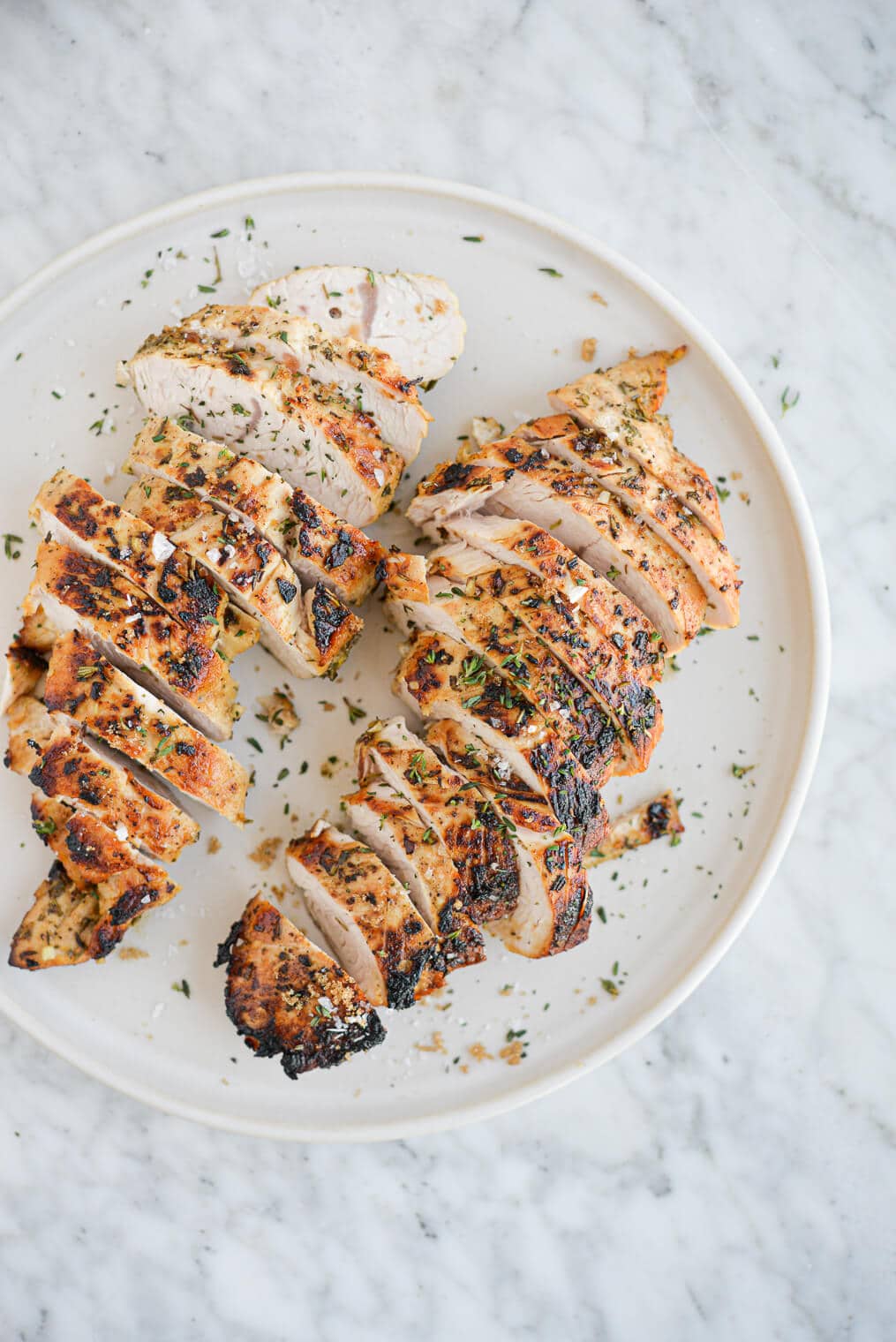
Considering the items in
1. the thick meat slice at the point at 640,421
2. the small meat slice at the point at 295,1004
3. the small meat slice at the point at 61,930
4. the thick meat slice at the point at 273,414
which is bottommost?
the small meat slice at the point at 61,930

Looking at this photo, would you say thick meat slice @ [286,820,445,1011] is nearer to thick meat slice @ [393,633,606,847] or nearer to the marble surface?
thick meat slice @ [393,633,606,847]

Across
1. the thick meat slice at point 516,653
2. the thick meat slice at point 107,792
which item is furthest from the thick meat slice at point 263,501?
the thick meat slice at point 107,792

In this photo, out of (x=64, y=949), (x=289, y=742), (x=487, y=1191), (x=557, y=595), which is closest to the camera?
(x=557, y=595)

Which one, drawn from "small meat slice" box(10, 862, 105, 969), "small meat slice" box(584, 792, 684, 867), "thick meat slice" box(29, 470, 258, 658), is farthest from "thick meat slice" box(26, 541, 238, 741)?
"small meat slice" box(584, 792, 684, 867)

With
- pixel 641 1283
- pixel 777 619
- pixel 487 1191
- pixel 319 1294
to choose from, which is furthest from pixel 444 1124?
pixel 777 619

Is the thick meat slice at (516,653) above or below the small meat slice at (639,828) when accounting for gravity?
above

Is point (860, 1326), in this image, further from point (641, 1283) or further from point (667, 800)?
point (667, 800)

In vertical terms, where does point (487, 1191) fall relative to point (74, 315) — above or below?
below

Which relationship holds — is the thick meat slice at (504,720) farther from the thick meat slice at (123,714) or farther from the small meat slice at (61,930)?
the small meat slice at (61,930)
